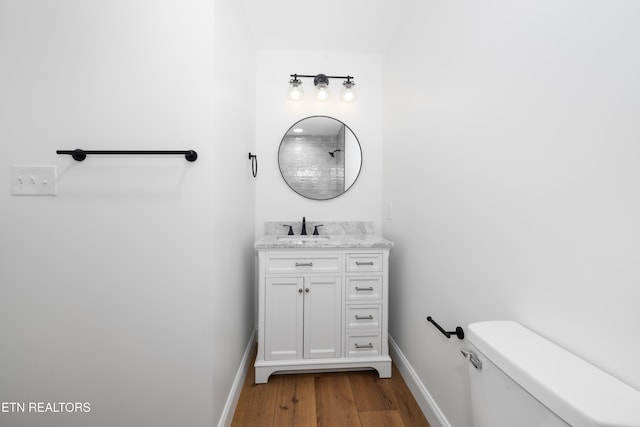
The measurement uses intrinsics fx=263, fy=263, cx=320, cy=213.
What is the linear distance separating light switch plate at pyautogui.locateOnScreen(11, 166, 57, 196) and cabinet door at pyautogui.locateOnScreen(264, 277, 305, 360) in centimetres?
110

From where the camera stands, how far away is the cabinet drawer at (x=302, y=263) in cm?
164

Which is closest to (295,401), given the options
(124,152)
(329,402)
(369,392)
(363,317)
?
(329,402)

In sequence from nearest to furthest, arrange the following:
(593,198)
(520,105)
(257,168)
→ 1. (593,198)
2. (520,105)
3. (257,168)

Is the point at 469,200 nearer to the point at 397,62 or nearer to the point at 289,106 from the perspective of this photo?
the point at 397,62

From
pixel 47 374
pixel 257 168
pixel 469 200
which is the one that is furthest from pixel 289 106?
pixel 47 374

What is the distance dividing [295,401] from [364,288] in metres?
0.75

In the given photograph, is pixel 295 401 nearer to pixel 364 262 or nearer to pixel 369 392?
pixel 369 392

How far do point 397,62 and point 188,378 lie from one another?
2248 mm

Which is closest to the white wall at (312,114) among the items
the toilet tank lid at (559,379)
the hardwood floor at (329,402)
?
the hardwood floor at (329,402)

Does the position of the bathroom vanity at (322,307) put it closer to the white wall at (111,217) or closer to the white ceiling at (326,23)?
the white wall at (111,217)

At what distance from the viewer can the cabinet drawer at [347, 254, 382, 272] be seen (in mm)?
1686

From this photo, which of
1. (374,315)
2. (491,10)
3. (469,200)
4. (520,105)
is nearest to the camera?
(520,105)

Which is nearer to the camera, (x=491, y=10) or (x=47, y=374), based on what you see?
(x=491, y=10)

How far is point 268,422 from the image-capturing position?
135cm
